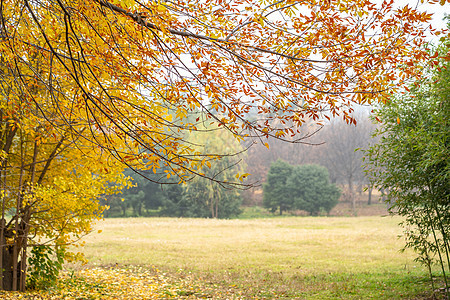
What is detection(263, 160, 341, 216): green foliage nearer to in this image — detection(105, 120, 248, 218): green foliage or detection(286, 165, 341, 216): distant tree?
detection(286, 165, 341, 216): distant tree

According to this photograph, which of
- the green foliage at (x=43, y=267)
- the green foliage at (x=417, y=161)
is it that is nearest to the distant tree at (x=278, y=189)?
the green foliage at (x=417, y=161)

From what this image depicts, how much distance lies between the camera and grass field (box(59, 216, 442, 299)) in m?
7.02

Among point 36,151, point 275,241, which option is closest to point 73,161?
point 36,151

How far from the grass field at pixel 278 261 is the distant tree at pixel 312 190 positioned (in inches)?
413

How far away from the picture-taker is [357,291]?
683cm

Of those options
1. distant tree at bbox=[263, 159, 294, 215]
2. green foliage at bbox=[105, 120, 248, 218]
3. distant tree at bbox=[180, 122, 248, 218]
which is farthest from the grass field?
distant tree at bbox=[263, 159, 294, 215]

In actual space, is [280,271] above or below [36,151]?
below

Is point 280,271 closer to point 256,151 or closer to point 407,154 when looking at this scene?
point 407,154

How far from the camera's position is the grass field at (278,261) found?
7023mm

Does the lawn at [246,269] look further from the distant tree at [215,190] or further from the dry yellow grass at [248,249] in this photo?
the distant tree at [215,190]

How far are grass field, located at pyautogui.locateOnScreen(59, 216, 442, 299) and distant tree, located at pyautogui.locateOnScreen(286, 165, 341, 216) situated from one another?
413 inches

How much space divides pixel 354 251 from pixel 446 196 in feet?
22.5

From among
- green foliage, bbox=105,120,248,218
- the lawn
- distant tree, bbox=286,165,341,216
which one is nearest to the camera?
the lawn

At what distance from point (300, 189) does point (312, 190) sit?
920mm
